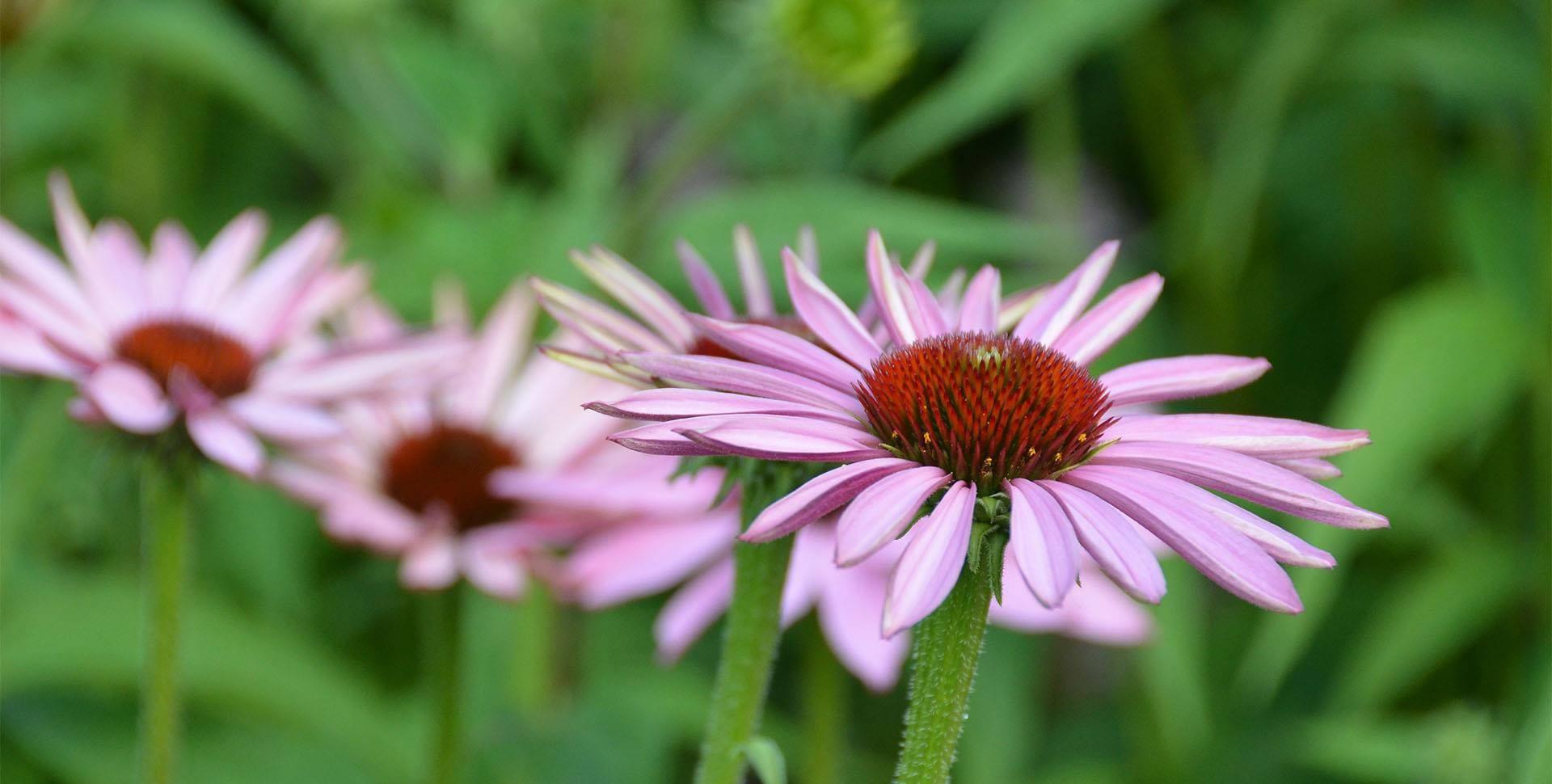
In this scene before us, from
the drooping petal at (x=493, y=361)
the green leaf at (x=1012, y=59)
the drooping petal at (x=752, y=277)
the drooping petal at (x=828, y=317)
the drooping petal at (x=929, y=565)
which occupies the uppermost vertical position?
the green leaf at (x=1012, y=59)

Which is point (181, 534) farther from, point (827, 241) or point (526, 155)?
point (526, 155)

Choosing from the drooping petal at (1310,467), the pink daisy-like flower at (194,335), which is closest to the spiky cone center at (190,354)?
the pink daisy-like flower at (194,335)

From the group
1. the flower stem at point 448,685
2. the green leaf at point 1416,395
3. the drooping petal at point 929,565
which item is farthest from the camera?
the green leaf at point 1416,395

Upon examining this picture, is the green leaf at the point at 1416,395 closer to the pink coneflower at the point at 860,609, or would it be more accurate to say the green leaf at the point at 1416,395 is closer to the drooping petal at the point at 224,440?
the pink coneflower at the point at 860,609

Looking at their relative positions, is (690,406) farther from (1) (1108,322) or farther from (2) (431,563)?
(2) (431,563)

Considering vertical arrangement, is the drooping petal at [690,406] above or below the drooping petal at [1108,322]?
below

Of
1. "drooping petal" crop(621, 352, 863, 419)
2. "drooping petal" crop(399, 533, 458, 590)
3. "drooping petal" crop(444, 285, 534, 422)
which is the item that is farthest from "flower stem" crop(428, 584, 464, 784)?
"drooping petal" crop(621, 352, 863, 419)
